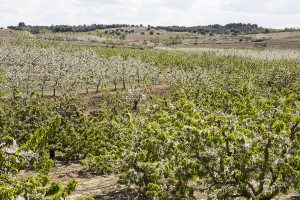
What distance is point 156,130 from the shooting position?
19.9m

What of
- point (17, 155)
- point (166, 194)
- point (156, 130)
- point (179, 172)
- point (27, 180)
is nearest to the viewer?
point (27, 180)

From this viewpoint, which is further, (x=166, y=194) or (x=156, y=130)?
(x=156, y=130)

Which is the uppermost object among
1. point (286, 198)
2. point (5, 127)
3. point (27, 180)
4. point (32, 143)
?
point (32, 143)

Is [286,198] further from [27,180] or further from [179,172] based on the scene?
[27,180]

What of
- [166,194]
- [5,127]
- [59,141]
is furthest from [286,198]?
[5,127]

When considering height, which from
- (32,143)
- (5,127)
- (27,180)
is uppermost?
(32,143)

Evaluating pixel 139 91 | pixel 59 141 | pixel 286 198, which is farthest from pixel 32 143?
pixel 139 91

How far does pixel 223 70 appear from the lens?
85.9 meters

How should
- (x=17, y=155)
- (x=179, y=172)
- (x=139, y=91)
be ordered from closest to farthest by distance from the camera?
(x=17, y=155) → (x=179, y=172) → (x=139, y=91)

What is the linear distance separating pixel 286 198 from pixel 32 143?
16.3m

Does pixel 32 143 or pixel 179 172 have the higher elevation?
pixel 32 143

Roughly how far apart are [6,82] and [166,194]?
198ft

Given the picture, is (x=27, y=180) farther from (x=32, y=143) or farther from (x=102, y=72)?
(x=102, y=72)

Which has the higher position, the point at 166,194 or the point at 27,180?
the point at 27,180
